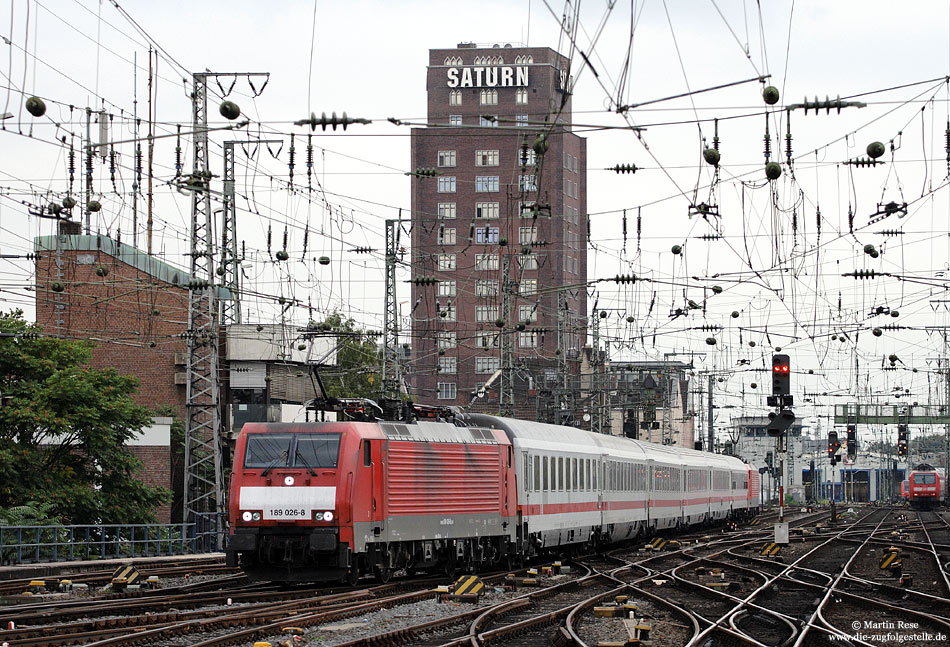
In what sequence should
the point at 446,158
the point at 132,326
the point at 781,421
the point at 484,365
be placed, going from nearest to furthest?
the point at 781,421, the point at 132,326, the point at 484,365, the point at 446,158

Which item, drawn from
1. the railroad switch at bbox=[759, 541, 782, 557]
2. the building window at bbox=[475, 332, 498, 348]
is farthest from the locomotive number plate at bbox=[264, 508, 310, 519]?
the building window at bbox=[475, 332, 498, 348]

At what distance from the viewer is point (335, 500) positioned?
21.2m

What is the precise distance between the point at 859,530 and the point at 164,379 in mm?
30924

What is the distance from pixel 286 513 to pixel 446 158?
328 ft

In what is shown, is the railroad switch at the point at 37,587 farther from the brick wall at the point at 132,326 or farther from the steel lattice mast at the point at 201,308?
the brick wall at the point at 132,326

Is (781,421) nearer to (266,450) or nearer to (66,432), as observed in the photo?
(266,450)

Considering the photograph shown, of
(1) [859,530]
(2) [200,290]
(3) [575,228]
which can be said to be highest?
(3) [575,228]

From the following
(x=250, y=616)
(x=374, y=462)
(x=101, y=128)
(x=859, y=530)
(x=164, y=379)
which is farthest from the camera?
(x=164, y=379)

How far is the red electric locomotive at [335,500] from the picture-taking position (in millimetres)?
21234

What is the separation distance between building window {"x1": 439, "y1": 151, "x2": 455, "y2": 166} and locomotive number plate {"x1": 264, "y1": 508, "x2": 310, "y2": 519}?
9947 centimetres

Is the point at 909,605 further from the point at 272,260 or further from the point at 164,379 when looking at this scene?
the point at 164,379

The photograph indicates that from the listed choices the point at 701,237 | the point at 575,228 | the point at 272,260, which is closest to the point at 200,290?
the point at 272,260

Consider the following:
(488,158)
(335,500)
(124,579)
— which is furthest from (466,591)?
(488,158)

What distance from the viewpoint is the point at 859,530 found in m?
52.9
